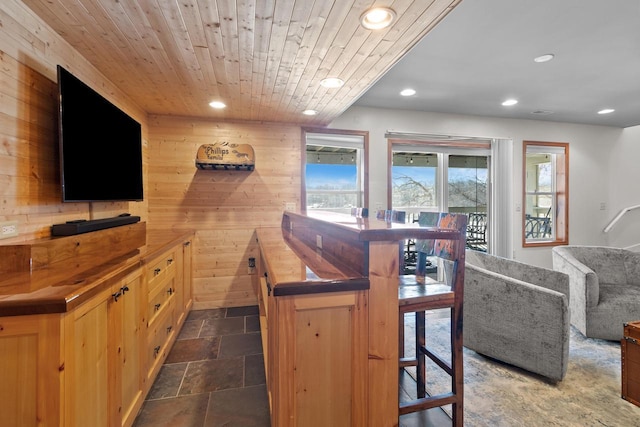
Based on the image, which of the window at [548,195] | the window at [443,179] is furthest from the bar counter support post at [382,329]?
the window at [548,195]

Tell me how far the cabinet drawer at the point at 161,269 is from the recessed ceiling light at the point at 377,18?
2025 mm

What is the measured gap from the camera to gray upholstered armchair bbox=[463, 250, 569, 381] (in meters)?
2.03

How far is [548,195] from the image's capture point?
16.9 ft

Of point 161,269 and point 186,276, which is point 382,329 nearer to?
point 161,269

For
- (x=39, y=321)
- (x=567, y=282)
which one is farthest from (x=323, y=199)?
(x=39, y=321)

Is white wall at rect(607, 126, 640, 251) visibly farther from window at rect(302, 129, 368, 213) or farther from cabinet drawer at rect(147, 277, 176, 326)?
cabinet drawer at rect(147, 277, 176, 326)

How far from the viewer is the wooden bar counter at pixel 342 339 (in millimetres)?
1183

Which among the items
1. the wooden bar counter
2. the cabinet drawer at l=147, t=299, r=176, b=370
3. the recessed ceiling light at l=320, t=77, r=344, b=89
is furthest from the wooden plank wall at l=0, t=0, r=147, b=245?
the recessed ceiling light at l=320, t=77, r=344, b=89

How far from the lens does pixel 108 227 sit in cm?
214

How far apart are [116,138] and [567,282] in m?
3.97

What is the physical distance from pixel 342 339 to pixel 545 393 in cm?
176

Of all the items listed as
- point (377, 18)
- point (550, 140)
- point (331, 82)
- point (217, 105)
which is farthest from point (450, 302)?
point (550, 140)

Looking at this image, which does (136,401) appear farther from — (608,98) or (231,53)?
(608,98)

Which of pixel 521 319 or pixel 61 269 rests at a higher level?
pixel 61 269
